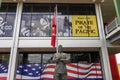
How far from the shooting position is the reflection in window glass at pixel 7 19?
1283cm

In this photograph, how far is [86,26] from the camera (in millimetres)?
13258

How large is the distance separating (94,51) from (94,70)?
1.54 m

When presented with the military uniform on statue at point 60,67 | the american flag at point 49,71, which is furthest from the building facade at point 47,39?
the military uniform on statue at point 60,67

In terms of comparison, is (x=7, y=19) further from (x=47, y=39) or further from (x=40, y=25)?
(x=47, y=39)

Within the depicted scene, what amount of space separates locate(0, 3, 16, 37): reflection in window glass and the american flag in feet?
7.37

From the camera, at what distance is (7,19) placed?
13.2 metres

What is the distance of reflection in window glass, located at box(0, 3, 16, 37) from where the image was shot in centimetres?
1283

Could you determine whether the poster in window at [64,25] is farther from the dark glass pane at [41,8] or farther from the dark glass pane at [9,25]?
the dark glass pane at [9,25]

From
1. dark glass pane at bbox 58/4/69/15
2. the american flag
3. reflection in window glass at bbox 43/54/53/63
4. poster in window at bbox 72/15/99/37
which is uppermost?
dark glass pane at bbox 58/4/69/15

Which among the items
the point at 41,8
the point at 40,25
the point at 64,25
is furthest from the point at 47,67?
the point at 41,8

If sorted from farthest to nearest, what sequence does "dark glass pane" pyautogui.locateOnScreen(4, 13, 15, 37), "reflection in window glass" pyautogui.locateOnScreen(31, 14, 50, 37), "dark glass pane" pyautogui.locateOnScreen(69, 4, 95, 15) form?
"dark glass pane" pyautogui.locateOnScreen(69, 4, 95, 15), "reflection in window glass" pyautogui.locateOnScreen(31, 14, 50, 37), "dark glass pane" pyautogui.locateOnScreen(4, 13, 15, 37)

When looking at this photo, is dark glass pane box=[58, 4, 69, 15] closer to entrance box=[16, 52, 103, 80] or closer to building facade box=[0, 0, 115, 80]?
building facade box=[0, 0, 115, 80]

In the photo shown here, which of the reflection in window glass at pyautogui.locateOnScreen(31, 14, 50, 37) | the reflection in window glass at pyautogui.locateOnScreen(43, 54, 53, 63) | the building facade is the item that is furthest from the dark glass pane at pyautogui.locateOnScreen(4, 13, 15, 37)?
the reflection in window glass at pyautogui.locateOnScreen(43, 54, 53, 63)

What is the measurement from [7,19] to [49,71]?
4.74m
